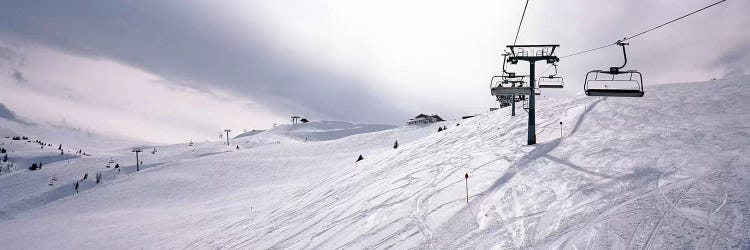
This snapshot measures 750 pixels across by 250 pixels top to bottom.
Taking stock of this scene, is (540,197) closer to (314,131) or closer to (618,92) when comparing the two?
(618,92)

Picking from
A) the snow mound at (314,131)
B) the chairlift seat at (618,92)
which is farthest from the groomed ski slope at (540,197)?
the snow mound at (314,131)

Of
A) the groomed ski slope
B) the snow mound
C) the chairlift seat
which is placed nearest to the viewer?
the groomed ski slope

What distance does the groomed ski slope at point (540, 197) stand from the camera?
343 inches

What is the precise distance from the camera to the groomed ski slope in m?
8.72

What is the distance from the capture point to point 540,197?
36.4 feet

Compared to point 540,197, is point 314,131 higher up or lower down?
lower down

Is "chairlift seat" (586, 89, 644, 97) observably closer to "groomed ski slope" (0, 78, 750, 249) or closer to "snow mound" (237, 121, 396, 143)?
"groomed ski slope" (0, 78, 750, 249)

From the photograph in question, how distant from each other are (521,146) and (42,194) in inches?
2378

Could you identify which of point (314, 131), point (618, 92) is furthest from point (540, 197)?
point (314, 131)

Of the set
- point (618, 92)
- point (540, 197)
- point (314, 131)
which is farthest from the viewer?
point (314, 131)

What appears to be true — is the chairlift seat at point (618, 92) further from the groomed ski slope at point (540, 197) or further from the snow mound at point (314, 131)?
the snow mound at point (314, 131)

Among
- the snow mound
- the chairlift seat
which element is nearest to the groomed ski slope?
the chairlift seat

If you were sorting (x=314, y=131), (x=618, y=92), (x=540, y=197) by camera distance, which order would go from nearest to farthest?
1. (x=540, y=197)
2. (x=618, y=92)
3. (x=314, y=131)

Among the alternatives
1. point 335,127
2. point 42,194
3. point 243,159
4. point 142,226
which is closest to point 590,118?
point 142,226
